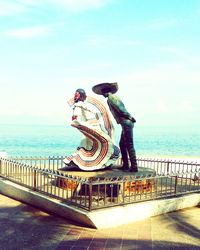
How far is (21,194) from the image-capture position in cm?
992

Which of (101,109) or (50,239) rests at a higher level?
(101,109)

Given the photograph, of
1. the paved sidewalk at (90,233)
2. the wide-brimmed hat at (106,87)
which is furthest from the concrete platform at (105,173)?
the wide-brimmed hat at (106,87)

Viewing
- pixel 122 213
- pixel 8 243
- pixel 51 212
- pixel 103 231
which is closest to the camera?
pixel 8 243

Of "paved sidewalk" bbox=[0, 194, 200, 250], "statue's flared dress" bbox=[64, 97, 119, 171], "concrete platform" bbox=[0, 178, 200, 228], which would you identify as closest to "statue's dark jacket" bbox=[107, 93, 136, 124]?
"statue's flared dress" bbox=[64, 97, 119, 171]

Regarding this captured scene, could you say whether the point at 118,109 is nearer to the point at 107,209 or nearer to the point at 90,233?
the point at 107,209

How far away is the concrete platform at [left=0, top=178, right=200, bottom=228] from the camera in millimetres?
7594

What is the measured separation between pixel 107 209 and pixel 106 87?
15.9 feet

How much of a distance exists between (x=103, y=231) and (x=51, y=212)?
1969 millimetres

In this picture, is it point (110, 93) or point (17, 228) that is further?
point (110, 93)

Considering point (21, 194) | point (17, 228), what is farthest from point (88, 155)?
point (17, 228)

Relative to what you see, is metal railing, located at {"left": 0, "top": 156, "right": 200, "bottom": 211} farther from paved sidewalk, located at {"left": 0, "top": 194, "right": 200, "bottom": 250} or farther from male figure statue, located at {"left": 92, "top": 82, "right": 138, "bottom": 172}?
male figure statue, located at {"left": 92, "top": 82, "right": 138, "bottom": 172}

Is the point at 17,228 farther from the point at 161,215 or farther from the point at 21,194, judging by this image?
the point at 161,215

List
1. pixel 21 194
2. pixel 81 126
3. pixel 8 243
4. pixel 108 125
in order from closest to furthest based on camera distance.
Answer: pixel 8 243 < pixel 21 194 < pixel 81 126 < pixel 108 125

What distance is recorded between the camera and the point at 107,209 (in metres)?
7.76
